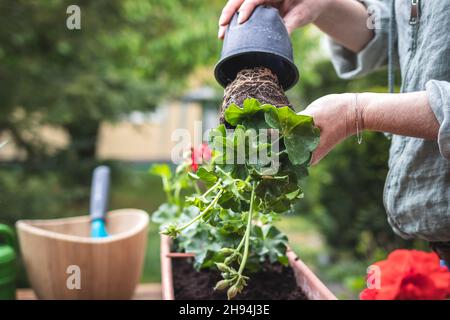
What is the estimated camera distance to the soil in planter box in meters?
0.91

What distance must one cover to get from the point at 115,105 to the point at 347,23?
2.60 metres

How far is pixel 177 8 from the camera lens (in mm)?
4219

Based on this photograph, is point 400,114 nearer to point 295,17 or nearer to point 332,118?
point 332,118

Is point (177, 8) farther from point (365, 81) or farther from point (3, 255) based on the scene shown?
point (3, 255)

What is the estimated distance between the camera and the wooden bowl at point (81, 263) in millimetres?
946

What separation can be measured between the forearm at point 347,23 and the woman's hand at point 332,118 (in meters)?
0.38

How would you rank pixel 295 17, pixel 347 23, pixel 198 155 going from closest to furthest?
pixel 295 17 < pixel 347 23 < pixel 198 155

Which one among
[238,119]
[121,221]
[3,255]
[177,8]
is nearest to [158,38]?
[177,8]

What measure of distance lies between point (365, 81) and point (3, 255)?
2056mm

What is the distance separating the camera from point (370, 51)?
3.37 ft

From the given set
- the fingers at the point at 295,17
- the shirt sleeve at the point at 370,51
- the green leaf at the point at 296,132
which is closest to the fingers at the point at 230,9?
the fingers at the point at 295,17

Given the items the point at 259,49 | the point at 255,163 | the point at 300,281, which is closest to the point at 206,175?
the point at 255,163

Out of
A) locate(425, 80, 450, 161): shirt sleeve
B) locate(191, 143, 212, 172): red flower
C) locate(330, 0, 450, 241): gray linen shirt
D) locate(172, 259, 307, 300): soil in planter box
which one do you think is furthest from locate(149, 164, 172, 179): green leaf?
locate(425, 80, 450, 161): shirt sleeve

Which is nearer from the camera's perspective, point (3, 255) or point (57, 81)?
point (3, 255)
